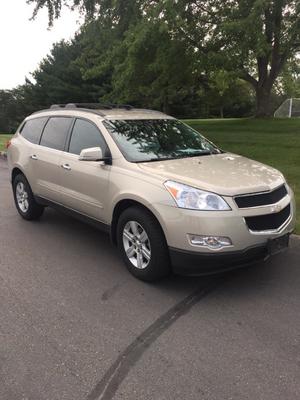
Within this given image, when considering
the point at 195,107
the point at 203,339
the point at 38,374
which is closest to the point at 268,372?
the point at 203,339

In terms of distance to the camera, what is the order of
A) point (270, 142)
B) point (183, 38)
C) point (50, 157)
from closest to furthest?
point (50, 157) < point (270, 142) < point (183, 38)

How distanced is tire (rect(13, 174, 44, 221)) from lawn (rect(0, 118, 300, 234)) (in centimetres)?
388

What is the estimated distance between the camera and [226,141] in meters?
13.9

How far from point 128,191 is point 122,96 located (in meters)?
14.5

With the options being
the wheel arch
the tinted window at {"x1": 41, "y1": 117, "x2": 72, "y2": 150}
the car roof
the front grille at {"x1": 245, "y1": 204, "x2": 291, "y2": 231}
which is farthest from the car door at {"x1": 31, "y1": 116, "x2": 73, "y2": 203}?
the front grille at {"x1": 245, "y1": 204, "x2": 291, "y2": 231}

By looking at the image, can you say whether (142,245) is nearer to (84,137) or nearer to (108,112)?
(84,137)

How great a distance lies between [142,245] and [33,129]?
3.33 meters

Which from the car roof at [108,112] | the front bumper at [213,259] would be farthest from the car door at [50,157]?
the front bumper at [213,259]

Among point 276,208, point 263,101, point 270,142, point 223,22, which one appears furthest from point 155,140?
point 263,101

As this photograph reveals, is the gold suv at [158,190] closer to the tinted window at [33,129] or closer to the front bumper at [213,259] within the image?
the front bumper at [213,259]

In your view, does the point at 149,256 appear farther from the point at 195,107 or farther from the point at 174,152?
the point at 195,107

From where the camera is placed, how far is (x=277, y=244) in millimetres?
4191

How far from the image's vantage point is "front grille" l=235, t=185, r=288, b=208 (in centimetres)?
404

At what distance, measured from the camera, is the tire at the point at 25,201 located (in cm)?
667
